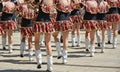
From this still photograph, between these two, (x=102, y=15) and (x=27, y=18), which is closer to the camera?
(x=27, y=18)

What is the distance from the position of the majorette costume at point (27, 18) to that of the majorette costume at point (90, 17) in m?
2.02

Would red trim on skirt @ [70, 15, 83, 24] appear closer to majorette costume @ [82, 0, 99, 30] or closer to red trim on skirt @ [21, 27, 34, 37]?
majorette costume @ [82, 0, 99, 30]

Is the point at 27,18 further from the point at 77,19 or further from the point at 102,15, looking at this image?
the point at 77,19

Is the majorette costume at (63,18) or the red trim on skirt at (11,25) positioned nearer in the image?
the majorette costume at (63,18)

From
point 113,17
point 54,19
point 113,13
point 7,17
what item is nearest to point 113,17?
point 113,17

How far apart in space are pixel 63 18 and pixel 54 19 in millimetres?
1222

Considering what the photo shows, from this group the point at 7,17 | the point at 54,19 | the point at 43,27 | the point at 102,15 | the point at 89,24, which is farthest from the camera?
the point at 7,17

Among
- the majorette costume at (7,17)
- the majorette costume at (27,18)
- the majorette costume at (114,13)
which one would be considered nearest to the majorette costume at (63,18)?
the majorette costume at (27,18)

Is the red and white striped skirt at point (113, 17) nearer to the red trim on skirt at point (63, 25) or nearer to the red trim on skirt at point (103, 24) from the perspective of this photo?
the red trim on skirt at point (103, 24)

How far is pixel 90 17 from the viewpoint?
47.2 feet

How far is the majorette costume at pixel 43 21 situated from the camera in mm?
11586

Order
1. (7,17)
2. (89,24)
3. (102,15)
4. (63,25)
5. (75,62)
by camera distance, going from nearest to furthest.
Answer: (63,25) → (75,62) → (89,24) → (102,15) → (7,17)

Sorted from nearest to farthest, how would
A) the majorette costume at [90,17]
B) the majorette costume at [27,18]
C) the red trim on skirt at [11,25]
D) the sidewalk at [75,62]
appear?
the sidewalk at [75,62] → the majorette costume at [27,18] → the majorette costume at [90,17] → the red trim on skirt at [11,25]

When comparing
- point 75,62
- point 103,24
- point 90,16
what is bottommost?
point 75,62
